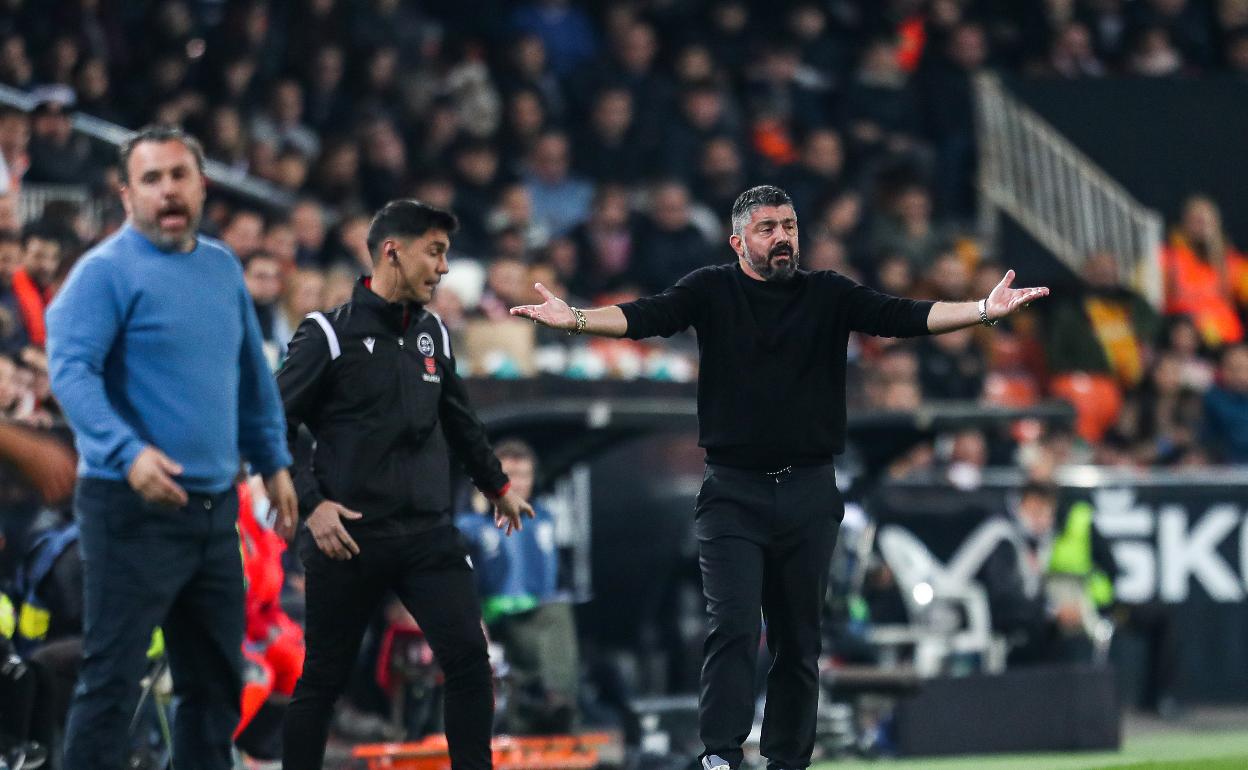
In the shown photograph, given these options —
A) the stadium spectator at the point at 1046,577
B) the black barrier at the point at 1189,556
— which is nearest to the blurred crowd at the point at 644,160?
the stadium spectator at the point at 1046,577

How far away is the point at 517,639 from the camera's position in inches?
452

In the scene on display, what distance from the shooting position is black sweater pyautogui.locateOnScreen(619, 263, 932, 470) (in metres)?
7.86

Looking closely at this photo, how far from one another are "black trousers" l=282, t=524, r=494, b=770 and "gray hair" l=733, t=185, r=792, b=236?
1.57 meters

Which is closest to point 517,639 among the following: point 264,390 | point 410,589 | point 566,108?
point 410,589

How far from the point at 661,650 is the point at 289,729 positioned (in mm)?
6790

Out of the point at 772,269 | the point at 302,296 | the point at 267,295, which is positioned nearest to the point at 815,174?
the point at 302,296

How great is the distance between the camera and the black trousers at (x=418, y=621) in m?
7.62

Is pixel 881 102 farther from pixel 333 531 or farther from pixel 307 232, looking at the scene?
pixel 333 531

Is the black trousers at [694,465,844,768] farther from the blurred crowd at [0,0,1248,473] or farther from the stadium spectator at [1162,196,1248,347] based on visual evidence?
the stadium spectator at [1162,196,1248,347]

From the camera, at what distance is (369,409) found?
7.73 m

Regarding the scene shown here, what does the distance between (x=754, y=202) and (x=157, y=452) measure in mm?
2488

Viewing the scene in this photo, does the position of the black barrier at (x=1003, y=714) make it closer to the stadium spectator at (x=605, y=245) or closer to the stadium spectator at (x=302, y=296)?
the stadium spectator at (x=302, y=296)

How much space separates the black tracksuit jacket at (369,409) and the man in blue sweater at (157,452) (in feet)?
2.59

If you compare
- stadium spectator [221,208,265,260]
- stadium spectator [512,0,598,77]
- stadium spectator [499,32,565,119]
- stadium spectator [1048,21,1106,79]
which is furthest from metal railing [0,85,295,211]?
stadium spectator [1048,21,1106,79]
